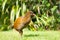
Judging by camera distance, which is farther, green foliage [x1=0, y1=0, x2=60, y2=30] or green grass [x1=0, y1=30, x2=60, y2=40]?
green foliage [x1=0, y1=0, x2=60, y2=30]

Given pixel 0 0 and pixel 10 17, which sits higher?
pixel 0 0

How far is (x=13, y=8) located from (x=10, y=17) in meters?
0.50

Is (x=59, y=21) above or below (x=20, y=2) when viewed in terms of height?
below

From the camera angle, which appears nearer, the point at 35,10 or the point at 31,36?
the point at 31,36

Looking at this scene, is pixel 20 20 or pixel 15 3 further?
pixel 15 3

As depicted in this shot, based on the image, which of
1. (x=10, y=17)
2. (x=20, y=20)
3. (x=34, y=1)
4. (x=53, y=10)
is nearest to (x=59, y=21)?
(x=53, y=10)

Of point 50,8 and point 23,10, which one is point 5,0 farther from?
point 50,8

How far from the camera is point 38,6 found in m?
12.4

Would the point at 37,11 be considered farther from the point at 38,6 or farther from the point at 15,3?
the point at 15,3

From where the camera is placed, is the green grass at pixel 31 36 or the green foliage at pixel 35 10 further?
the green foliage at pixel 35 10

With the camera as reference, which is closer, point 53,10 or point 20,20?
point 20,20

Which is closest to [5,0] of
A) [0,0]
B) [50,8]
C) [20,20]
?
[0,0]

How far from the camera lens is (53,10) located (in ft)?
39.8

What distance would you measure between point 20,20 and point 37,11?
18.7ft
